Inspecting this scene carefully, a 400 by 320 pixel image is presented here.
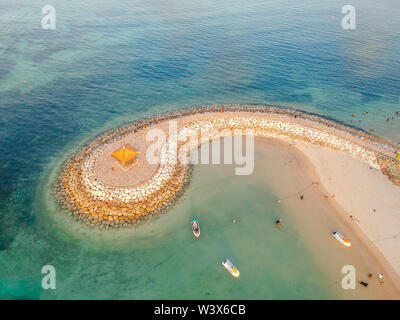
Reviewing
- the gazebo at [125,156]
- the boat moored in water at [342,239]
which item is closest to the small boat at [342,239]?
the boat moored in water at [342,239]

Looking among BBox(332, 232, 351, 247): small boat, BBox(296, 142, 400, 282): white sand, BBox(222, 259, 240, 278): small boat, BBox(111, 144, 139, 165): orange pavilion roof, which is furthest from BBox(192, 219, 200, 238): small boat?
BBox(296, 142, 400, 282): white sand

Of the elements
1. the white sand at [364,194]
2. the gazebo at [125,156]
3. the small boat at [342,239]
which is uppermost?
the gazebo at [125,156]

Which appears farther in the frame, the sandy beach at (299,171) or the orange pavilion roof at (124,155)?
the orange pavilion roof at (124,155)

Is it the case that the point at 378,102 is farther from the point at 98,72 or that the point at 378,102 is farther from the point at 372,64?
the point at 98,72

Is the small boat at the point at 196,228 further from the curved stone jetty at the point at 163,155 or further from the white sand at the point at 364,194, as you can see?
the white sand at the point at 364,194

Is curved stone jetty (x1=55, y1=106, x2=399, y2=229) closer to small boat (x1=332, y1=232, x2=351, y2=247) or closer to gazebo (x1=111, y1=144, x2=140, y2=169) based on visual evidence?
gazebo (x1=111, y1=144, x2=140, y2=169)

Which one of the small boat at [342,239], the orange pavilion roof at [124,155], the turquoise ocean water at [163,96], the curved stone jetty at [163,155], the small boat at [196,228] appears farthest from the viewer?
the orange pavilion roof at [124,155]
